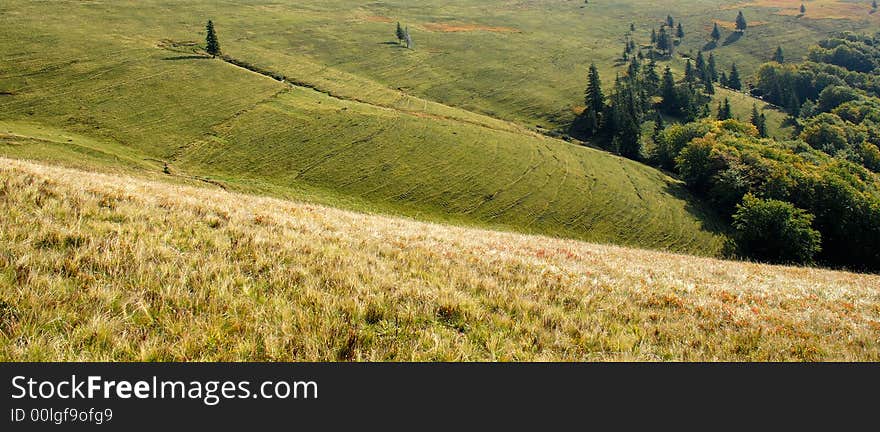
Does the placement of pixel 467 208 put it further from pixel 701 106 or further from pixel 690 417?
pixel 701 106

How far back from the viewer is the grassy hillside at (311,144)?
62.4m

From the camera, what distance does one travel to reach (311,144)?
240 ft

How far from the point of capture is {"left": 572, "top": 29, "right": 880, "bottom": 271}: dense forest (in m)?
61.7

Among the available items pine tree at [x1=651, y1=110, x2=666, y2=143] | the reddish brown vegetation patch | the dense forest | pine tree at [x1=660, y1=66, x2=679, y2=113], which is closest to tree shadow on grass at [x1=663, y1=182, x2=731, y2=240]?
the dense forest

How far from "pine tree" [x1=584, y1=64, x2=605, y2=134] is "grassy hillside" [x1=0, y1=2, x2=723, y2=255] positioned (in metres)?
21.8

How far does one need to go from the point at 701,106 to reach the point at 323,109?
4795 inches

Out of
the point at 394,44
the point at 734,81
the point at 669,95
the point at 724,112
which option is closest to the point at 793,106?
the point at 734,81

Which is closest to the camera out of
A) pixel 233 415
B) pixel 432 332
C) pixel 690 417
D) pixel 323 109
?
pixel 233 415

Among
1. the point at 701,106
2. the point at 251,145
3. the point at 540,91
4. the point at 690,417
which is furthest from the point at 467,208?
the point at 701,106

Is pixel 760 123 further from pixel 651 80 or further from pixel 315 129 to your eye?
pixel 315 129

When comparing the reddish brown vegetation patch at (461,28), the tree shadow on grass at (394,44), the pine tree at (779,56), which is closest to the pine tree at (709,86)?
the pine tree at (779,56)

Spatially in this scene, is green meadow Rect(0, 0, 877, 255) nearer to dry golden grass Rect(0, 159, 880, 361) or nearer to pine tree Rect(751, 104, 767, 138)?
dry golden grass Rect(0, 159, 880, 361)

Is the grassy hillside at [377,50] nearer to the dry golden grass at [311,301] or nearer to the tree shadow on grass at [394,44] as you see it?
the tree shadow on grass at [394,44]

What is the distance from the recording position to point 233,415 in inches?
149
